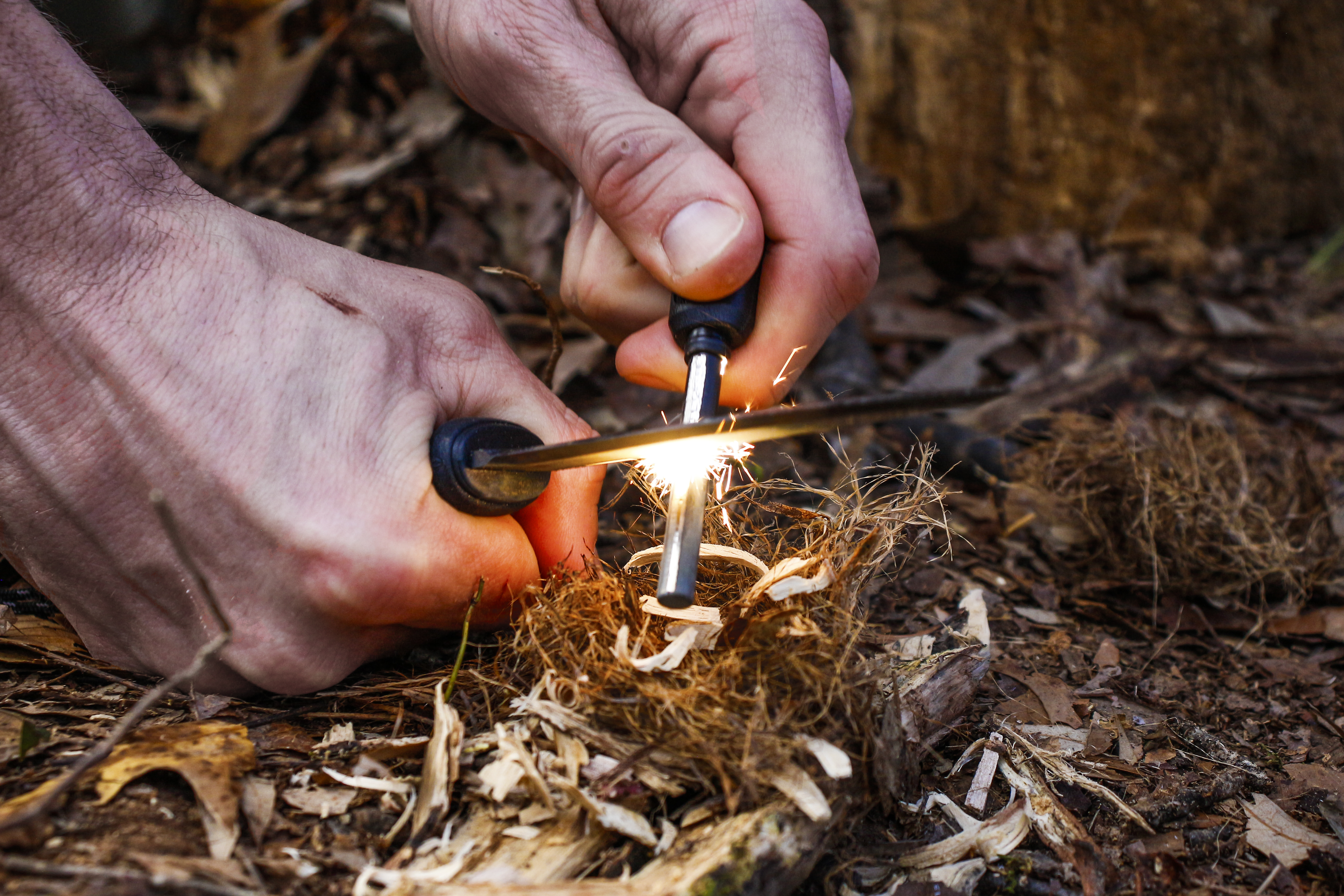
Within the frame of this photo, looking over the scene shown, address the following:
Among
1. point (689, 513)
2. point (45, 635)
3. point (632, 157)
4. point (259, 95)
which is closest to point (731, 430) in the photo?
point (689, 513)

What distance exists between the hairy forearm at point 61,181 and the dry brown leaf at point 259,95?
1.90 meters

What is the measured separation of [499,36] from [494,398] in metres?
0.59

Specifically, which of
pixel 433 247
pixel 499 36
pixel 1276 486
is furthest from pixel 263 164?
pixel 1276 486

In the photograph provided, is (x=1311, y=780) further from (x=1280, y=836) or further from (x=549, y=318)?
(x=549, y=318)

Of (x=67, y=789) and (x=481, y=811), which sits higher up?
(x=67, y=789)

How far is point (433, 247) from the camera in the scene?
8.05ft

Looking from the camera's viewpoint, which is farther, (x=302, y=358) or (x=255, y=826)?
(x=302, y=358)

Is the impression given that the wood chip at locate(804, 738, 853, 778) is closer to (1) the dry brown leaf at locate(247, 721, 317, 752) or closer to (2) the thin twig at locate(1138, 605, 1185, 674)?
(1) the dry brown leaf at locate(247, 721, 317, 752)

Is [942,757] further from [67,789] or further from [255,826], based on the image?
[67,789]

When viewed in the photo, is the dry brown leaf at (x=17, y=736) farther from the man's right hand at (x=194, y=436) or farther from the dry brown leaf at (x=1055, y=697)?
the dry brown leaf at (x=1055, y=697)

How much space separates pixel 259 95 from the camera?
2.96 metres

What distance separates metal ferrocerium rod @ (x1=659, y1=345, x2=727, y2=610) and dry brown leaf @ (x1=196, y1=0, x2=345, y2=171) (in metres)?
2.44

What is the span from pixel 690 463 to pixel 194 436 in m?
0.60

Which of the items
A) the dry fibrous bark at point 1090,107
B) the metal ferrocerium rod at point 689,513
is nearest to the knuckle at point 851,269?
the metal ferrocerium rod at point 689,513
